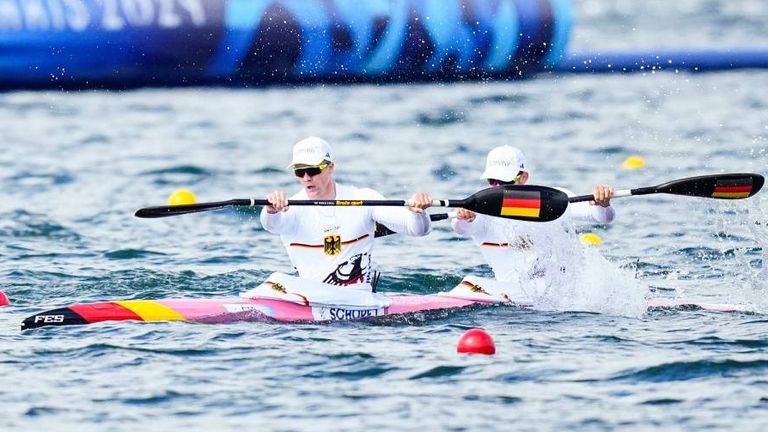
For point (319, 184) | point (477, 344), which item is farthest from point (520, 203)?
point (477, 344)

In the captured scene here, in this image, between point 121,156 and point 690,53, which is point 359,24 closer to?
point 121,156

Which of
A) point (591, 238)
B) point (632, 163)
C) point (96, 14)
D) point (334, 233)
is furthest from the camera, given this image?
point (96, 14)

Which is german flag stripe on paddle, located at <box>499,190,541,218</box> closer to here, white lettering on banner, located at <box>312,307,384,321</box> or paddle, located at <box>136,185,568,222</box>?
paddle, located at <box>136,185,568,222</box>

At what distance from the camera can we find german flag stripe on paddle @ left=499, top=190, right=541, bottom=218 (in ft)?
38.0

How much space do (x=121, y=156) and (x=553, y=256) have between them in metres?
9.84

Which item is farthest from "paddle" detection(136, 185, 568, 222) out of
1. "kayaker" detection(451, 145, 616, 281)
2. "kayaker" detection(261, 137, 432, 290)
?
"kayaker" detection(451, 145, 616, 281)

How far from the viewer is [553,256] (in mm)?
12172

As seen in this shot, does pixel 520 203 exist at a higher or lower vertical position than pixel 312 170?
lower

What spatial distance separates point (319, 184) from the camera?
37.3ft

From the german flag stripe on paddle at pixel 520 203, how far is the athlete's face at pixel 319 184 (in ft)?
4.35

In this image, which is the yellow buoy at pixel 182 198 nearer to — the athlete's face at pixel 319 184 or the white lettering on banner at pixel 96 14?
the white lettering on banner at pixel 96 14

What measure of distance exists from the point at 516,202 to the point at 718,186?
185 cm

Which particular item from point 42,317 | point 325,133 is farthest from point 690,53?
point 42,317

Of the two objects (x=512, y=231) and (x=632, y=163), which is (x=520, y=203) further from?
(x=632, y=163)
